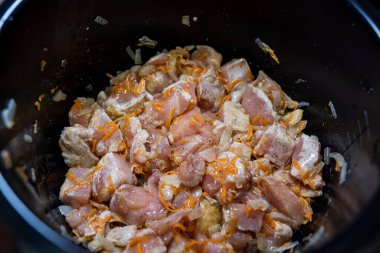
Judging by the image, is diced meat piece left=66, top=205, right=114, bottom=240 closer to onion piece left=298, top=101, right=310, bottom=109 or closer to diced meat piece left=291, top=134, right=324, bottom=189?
diced meat piece left=291, top=134, right=324, bottom=189

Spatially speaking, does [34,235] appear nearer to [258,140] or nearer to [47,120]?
[47,120]

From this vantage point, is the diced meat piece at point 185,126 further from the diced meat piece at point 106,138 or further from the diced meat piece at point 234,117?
the diced meat piece at point 106,138

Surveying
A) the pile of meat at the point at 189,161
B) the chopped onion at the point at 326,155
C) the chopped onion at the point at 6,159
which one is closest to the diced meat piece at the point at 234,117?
the pile of meat at the point at 189,161

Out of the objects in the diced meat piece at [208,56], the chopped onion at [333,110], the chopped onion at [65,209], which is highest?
the chopped onion at [333,110]

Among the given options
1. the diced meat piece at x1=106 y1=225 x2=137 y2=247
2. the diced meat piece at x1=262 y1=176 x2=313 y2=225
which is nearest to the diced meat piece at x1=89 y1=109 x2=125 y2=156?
the diced meat piece at x1=106 y1=225 x2=137 y2=247

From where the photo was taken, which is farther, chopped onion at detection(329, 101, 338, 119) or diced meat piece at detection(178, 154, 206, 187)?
chopped onion at detection(329, 101, 338, 119)

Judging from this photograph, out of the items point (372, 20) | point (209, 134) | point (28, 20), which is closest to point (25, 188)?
point (28, 20)
